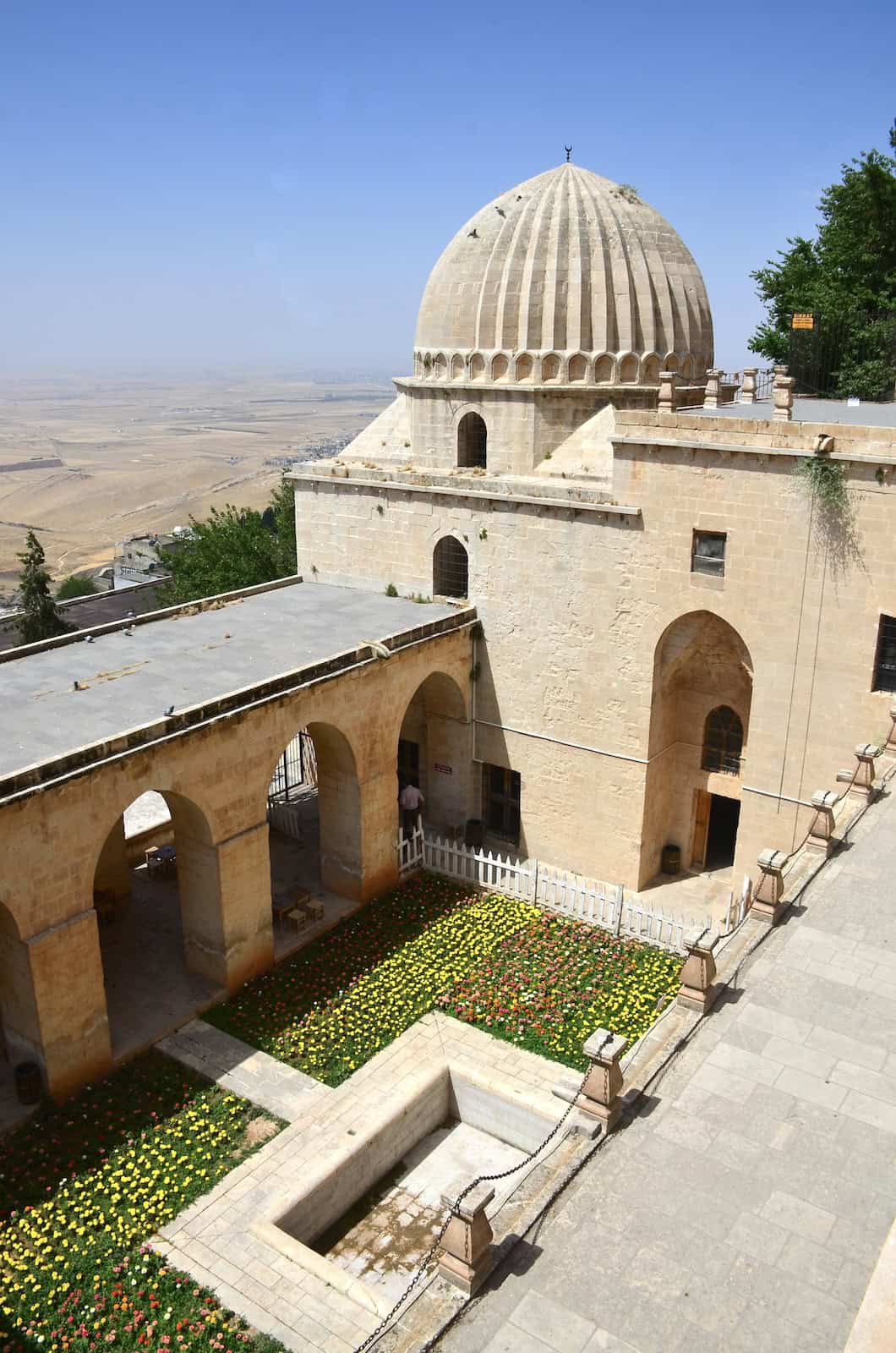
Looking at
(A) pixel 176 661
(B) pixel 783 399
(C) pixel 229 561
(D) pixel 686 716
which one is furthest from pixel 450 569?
(C) pixel 229 561

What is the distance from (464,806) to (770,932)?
9.55 metres

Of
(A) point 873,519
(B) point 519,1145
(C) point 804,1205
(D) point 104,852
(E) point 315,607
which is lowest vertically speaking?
(B) point 519,1145

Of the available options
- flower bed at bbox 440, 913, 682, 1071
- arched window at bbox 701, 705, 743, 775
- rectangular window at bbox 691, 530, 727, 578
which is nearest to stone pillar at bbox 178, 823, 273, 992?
flower bed at bbox 440, 913, 682, 1071

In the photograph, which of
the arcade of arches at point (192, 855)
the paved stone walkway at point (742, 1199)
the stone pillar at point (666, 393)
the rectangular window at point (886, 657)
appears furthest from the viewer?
the stone pillar at point (666, 393)

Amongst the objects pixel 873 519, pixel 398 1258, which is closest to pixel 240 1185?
pixel 398 1258

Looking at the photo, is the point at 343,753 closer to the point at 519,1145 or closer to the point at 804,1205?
the point at 519,1145

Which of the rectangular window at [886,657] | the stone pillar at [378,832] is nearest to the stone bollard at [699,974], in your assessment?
the rectangular window at [886,657]

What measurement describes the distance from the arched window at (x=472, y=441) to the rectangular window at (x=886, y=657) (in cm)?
874

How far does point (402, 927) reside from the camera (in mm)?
17812

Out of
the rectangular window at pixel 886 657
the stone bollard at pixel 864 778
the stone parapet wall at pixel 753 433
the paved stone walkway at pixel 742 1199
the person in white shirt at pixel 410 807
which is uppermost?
the stone parapet wall at pixel 753 433

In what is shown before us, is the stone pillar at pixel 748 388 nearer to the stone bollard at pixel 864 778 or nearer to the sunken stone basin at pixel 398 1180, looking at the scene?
the stone bollard at pixel 864 778

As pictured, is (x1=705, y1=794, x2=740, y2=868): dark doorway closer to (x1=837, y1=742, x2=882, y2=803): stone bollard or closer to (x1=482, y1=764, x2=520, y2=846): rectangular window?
(x1=482, y1=764, x2=520, y2=846): rectangular window

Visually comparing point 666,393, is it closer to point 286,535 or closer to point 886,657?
point 886,657

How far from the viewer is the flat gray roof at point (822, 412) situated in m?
17.9
